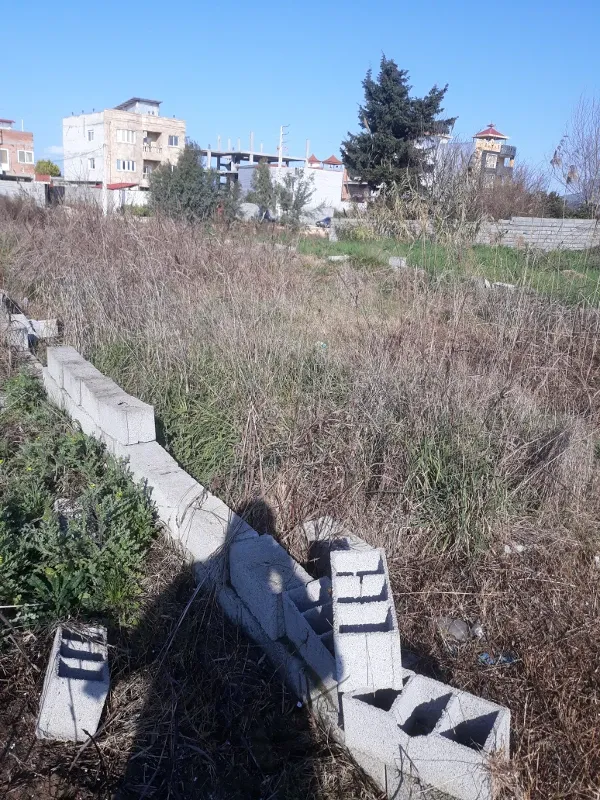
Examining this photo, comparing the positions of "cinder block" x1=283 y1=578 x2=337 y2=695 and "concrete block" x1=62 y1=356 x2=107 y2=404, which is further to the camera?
"concrete block" x1=62 y1=356 x2=107 y2=404

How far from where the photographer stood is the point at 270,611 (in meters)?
2.43

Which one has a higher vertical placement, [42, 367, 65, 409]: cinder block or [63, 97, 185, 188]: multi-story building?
[63, 97, 185, 188]: multi-story building

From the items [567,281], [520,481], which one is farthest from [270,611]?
[567,281]

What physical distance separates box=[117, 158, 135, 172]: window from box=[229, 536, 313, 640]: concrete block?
5459cm

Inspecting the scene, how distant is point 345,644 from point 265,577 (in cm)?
56

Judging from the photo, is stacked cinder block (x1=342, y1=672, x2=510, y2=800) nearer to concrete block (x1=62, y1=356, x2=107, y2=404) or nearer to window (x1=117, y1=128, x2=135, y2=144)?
concrete block (x1=62, y1=356, x2=107, y2=404)

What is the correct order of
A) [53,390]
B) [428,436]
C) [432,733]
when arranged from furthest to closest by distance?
[53,390] → [428,436] → [432,733]

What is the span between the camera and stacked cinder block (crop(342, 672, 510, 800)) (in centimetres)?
182

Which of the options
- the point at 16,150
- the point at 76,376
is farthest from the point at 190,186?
the point at 16,150

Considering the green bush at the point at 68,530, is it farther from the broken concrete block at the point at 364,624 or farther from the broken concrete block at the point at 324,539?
the broken concrete block at the point at 364,624

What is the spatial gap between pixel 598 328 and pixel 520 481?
6.92 feet

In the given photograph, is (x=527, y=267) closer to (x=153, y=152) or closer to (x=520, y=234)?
(x=520, y=234)

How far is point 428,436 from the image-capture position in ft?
11.1

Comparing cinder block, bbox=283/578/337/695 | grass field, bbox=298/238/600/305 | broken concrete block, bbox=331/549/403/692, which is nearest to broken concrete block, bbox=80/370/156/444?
cinder block, bbox=283/578/337/695
